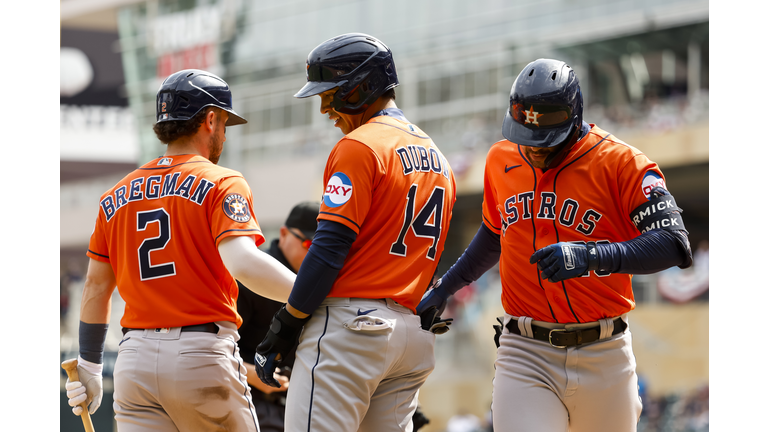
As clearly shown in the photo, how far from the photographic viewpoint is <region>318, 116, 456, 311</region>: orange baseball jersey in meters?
3.37

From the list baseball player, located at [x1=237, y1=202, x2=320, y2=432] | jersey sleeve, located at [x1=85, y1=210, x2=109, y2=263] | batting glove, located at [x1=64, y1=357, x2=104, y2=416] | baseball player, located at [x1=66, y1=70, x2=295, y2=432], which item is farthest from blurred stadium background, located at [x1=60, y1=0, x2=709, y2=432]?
baseball player, located at [x1=66, y1=70, x2=295, y2=432]

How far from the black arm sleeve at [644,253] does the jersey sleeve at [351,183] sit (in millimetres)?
980

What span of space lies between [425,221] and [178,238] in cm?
118

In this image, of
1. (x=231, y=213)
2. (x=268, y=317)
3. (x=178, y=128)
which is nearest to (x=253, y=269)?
(x=231, y=213)

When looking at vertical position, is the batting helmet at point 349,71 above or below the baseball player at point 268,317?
above

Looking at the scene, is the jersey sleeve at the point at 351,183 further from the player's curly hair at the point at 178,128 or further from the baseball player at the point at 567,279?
the player's curly hair at the point at 178,128

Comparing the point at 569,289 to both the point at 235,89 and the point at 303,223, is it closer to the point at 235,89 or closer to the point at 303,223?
the point at 303,223

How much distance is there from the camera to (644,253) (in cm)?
330

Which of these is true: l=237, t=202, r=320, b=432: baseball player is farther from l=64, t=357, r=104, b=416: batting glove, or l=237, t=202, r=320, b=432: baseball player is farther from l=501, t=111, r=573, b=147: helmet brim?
l=501, t=111, r=573, b=147: helmet brim

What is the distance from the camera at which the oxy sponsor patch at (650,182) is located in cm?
348

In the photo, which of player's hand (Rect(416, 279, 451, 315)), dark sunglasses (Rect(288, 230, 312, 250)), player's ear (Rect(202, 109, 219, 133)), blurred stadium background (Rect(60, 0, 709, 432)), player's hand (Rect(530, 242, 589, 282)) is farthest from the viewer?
blurred stadium background (Rect(60, 0, 709, 432))

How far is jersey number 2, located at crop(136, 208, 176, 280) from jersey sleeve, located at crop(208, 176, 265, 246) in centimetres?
22

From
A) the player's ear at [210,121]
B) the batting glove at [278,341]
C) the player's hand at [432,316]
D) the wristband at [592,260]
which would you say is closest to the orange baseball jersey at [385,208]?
the player's hand at [432,316]

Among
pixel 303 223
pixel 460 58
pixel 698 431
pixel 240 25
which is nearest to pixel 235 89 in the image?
pixel 240 25
